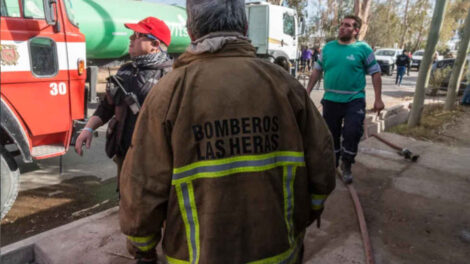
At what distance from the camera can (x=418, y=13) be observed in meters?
41.3

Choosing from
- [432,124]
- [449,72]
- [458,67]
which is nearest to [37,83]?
[432,124]

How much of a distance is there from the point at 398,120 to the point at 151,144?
25.0ft

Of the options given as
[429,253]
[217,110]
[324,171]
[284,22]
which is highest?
[284,22]

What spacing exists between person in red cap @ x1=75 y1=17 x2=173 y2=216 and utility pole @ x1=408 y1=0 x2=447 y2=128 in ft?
19.1

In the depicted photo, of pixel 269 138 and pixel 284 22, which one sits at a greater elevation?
pixel 284 22

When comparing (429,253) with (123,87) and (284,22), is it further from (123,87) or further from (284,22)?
(284,22)

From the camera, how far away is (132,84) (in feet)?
7.87

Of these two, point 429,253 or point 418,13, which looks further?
point 418,13

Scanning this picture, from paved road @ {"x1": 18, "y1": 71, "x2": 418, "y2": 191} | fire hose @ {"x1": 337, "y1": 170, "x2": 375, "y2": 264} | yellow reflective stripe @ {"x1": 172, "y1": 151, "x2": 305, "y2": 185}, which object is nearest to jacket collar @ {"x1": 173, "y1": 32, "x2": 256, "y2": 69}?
yellow reflective stripe @ {"x1": 172, "y1": 151, "x2": 305, "y2": 185}

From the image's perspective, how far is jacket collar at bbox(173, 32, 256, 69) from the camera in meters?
1.21

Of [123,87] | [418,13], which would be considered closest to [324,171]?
[123,87]

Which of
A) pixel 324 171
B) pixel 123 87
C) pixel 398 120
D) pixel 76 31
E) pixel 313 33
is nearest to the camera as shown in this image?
pixel 324 171

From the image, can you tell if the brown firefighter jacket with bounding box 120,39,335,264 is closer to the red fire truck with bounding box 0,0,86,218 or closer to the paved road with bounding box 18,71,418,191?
the red fire truck with bounding box 0,0,86,218

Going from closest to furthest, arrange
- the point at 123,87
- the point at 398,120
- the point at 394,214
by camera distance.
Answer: the point at 123,87 → the point at 394,214 → the point at 398,120
